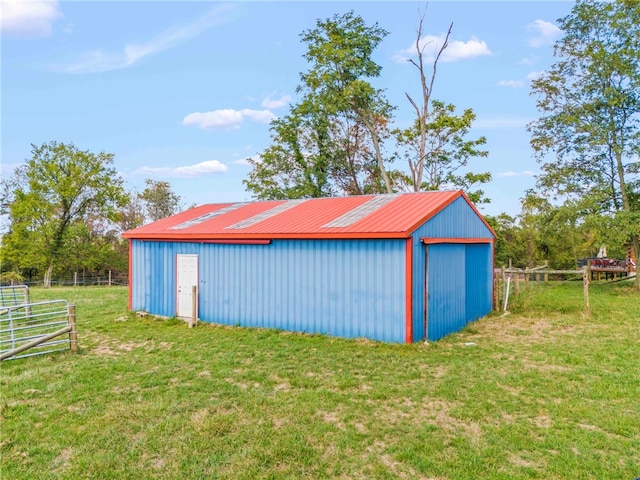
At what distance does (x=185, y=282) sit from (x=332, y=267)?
4.34 metres

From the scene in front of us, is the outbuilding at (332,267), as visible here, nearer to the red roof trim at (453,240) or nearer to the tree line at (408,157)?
the red roof trim at (453,240)

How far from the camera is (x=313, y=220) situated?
9609 millimetres

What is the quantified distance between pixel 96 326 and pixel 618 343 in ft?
36.5

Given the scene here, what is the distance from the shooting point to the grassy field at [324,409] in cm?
362

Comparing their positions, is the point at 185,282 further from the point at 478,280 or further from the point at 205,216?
the point at 478,280

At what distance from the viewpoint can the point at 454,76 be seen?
19859mm

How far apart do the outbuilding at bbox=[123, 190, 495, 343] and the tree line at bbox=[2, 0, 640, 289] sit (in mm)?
8775

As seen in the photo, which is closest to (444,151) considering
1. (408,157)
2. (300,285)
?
(408,157)

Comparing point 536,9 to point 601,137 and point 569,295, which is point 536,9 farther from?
point 569,295

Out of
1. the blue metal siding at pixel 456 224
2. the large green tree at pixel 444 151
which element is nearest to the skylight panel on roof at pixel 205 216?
the blue metal siding at pixel 456 224

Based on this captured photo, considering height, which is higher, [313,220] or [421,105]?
[421,105]

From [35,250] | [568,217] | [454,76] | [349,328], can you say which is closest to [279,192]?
[454,76]

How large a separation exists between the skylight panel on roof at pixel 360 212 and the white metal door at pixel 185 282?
12.6 ft

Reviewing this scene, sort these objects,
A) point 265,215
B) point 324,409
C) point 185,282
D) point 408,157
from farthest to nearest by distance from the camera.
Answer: point 408,157
point 265,215
point 185,282
point 324,409
